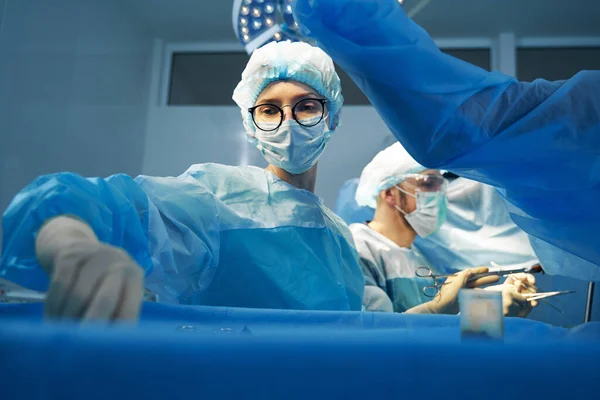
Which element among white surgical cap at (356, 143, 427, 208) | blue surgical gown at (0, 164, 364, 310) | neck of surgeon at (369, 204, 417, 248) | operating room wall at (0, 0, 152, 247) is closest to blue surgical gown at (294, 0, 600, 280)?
blue surgical gown at (0, 164, 364, 310)

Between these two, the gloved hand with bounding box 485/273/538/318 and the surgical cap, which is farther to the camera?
the gloved hand with bounding box 485/273/538/318

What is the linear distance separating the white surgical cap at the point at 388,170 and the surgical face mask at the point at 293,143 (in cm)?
104

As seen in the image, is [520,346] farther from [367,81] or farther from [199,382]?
[367,81]

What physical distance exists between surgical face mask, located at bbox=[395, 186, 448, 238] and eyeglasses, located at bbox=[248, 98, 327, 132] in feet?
3.86

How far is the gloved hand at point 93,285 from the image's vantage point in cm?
67

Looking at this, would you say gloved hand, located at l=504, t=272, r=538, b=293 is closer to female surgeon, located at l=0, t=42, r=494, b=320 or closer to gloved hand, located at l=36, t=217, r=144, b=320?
female surgeon, located at l=0, t=42, r=494, b=320

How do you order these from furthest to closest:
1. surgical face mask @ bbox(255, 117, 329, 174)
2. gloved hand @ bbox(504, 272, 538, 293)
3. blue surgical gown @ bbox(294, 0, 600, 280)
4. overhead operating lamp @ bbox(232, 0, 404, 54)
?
gloved hand @ bbox(504, 272, 538, 293) → overhead operating lamp @ bbox(232, 0, 404, 54) → surgical face mask @ bbox(255, 117, 329, 174) → blue surgical gown @ bbox(294, 0, 600, 280)

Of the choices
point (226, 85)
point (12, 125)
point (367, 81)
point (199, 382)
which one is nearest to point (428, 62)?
point (367, 81)

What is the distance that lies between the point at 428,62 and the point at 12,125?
140 cm

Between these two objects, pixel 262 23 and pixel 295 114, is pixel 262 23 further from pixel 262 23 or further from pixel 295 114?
pixel 295 114

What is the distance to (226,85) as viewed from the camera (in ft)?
9.57

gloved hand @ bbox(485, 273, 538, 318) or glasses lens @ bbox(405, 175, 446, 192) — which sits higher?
glasses lens @ bbox(405, 175, 446, 192)

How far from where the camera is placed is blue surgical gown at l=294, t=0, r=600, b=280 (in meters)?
0.98

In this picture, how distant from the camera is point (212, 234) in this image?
1.39 meters
